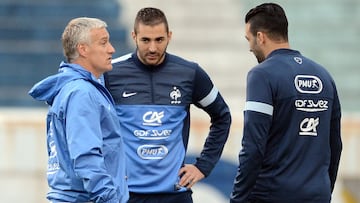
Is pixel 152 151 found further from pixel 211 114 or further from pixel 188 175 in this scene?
pixel 211 114

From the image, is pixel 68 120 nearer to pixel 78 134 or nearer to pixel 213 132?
pixel 78 134

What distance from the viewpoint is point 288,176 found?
18.5 feet

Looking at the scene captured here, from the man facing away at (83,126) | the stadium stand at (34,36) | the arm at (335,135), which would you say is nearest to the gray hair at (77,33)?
the man facing away at (83,126)

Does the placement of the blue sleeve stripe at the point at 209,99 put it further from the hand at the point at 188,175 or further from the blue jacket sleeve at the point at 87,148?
the blue jacket sleeve at the point at 87,148

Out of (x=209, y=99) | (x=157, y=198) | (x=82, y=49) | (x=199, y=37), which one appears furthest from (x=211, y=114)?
(x=199, y=37)

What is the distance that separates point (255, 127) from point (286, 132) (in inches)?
7.2

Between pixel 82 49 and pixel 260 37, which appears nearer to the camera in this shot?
pixel 82 49

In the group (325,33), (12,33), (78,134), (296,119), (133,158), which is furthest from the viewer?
(325,33)

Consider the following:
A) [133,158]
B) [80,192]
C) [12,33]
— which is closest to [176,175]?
[133,158]

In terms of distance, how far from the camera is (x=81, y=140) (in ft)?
16.2

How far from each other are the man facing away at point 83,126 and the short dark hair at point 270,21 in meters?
0.89

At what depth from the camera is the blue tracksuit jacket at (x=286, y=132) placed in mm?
5535

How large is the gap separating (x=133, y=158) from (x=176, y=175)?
27cm

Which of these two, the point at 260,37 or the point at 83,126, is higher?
the point at 260,37
